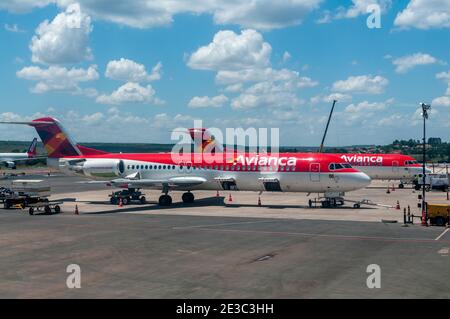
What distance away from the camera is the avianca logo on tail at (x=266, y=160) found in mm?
40344

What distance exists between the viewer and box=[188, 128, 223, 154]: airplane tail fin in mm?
56781

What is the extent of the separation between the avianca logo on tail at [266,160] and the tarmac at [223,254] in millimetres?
4447

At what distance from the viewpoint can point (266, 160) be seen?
40.9 m

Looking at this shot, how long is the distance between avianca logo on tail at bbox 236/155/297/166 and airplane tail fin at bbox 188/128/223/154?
45.2 ft

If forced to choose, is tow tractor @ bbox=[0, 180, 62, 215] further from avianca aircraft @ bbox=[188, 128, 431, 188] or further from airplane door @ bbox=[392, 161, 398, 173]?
airplane door @ bbox=[392, 161, 398, 173]

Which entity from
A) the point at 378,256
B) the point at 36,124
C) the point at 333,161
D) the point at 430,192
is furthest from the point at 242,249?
the point at 430,192

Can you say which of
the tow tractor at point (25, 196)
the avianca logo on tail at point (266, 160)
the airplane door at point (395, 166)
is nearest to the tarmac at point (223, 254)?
the tow tractor at point (25, 196)

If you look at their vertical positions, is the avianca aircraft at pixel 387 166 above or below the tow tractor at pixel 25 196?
above

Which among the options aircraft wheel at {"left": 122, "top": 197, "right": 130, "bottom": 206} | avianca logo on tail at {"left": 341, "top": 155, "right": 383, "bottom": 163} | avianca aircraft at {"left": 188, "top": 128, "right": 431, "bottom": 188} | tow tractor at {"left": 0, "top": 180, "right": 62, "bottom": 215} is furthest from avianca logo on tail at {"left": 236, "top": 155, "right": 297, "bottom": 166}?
avianca logo on tail at {"left": 341, "top": 155, "right": 383, "bottom": 163}

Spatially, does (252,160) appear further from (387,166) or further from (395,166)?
(395,166)

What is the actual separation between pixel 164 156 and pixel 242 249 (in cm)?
2383

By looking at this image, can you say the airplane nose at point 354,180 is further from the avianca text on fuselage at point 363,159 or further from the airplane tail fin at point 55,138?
the airplane tail fin at point 55,138

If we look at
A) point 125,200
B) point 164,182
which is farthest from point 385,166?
point 125,200
